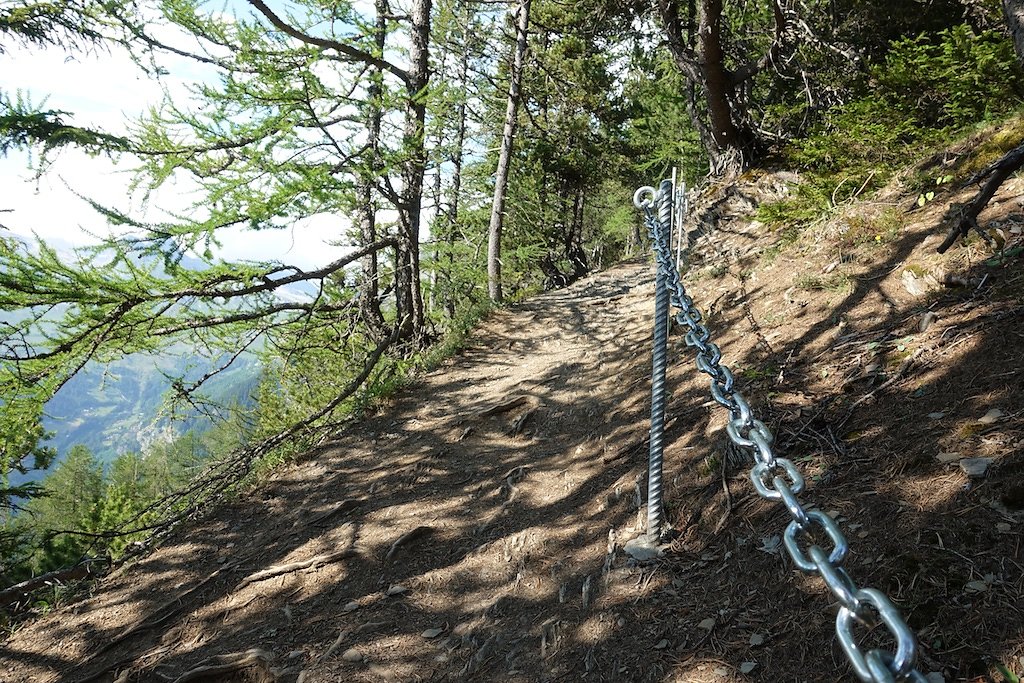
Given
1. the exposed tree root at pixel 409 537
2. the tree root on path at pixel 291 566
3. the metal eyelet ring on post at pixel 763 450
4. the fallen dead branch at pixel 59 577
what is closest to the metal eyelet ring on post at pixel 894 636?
the metal eyelet ring on post at pixel 763 450

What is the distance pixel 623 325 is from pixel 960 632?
7034mm

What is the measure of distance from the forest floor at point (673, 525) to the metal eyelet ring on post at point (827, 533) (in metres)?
1.40

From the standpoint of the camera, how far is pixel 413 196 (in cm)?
841

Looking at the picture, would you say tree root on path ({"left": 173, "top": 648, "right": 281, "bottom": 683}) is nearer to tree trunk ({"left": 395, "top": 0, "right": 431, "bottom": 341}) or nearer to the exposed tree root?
the exposed tree root

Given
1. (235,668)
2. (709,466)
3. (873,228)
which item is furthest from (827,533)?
(873,228)

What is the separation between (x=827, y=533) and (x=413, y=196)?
7.99 metres

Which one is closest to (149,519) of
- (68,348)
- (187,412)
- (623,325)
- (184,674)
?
(187,412)

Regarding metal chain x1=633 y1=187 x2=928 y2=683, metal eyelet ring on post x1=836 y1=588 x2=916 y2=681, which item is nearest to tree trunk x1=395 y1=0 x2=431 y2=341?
metal chain x1=633 y1=187 x2=928 y2=683

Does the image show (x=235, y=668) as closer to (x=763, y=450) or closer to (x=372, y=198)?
(x=763, y=450)

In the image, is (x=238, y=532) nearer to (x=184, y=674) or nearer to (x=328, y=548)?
(x=328, y=548)

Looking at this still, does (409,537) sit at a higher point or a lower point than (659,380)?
lower

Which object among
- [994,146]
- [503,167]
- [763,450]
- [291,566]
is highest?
[503,167]

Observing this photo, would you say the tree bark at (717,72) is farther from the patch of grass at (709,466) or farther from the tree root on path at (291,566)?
the tree root on path at (291,566)

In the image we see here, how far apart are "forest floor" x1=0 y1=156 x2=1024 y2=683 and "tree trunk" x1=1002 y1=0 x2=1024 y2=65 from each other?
4.10 ft
